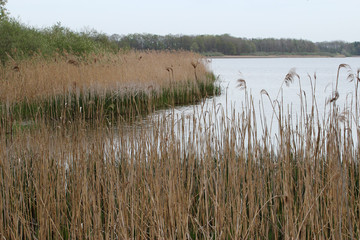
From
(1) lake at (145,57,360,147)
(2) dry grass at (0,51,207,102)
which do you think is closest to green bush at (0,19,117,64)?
(2) dry grass at (0,51,207,102)

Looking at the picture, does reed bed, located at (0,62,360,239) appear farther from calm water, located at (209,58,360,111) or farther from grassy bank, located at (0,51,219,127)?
grassy bank, located at (0,51,219,127)

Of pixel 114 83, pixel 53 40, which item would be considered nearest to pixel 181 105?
pixel 114 83

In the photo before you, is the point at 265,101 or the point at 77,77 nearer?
the point at 77,77

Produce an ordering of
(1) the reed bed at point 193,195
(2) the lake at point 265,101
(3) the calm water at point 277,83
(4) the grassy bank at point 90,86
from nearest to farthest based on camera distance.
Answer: (1) the reed bed at point 193,195 → (2) the lake at point 265,101 → (4) the grassy bank at point 90,86 → (3) the calm water at point 277,83

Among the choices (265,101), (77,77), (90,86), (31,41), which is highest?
(31,41)

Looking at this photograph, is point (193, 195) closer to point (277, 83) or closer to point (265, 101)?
point (265, 101)

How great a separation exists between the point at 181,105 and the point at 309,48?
38861 millimetres

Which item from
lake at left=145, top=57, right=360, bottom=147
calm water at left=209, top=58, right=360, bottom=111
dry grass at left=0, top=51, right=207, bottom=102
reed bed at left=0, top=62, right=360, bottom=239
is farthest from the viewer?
calm water at left=209, top=58, right=360, bottom=111

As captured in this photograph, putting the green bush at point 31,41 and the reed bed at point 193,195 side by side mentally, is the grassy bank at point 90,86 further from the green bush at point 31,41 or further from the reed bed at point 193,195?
the reed bed at point 193,195

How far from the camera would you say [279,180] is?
280 cm

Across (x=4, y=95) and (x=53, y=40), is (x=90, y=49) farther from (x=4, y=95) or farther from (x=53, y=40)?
(x=4, y=95)

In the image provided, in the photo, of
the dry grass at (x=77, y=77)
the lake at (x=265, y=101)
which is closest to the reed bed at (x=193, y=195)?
the lake at (x=265, y=101)

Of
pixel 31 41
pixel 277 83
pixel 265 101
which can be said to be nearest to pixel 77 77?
pixel 31 41

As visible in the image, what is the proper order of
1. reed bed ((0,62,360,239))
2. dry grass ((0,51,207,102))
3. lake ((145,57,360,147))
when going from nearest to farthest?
1. reed bed ((0,62,360,239))
2. lake ((145,57,360,147))
3. dry grass ((0,51,207,102))
